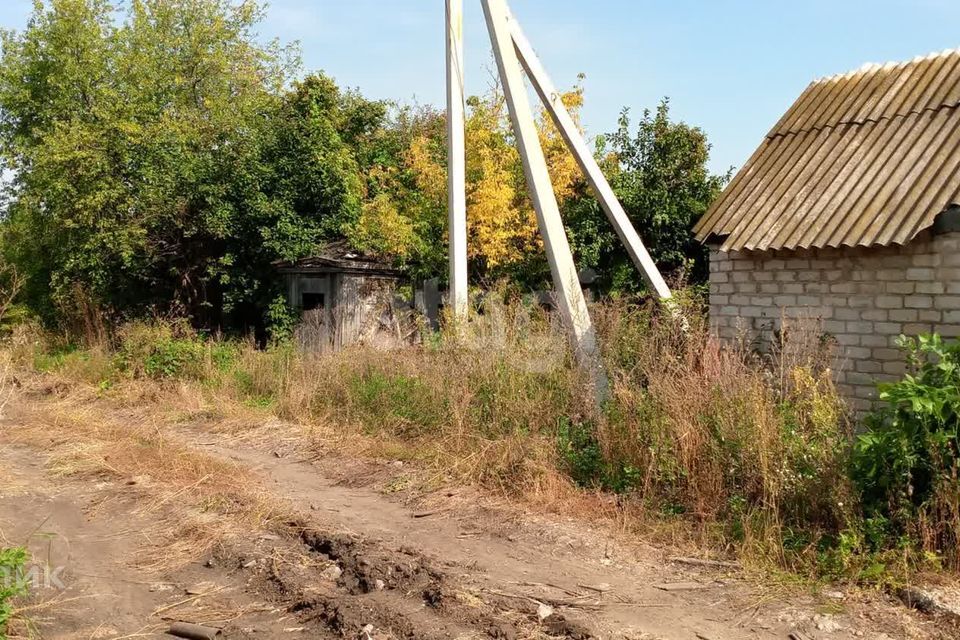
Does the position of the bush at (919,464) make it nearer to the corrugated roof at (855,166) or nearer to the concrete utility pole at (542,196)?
the corrugated roof at (855,166)

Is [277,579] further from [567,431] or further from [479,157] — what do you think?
[479,157]

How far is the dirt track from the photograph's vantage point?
479 centimetres

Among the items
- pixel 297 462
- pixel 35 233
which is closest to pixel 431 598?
pixel 297 462

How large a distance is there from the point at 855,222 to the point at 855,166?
1016mm

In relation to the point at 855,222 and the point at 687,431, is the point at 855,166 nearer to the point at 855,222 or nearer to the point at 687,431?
the point at 855,222

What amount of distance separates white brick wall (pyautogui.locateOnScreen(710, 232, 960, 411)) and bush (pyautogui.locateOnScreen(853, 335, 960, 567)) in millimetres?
1424

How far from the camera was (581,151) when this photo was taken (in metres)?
10.9

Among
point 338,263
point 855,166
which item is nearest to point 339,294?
point 338,263

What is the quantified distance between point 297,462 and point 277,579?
13.2 feet

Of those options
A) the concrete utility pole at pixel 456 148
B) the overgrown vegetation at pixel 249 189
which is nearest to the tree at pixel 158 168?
the overgrown vegetation at pixel 249 189

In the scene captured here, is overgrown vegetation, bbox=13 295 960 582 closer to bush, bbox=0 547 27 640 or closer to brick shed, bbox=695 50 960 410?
brick shed, bbox=695 50 960 410

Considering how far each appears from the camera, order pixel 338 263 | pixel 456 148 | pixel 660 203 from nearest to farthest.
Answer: pixel 456 148
pixel 660 203
pixel 338 263

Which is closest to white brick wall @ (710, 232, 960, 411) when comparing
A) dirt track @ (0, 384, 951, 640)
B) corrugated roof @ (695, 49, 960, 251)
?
corrugated roof @ (695, 49, 960, 251)

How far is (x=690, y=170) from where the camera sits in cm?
1427
